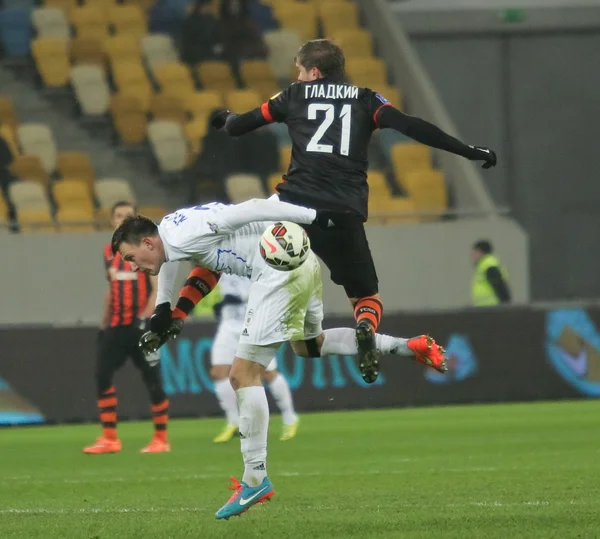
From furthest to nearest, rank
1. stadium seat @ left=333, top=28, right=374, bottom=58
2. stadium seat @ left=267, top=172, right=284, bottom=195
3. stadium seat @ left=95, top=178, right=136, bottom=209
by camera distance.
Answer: stadium seat @ left=333, top=28, right=374, bottom=58 < stadium seat @ left=267, top=172, right=284, bottom=195 < stadium seat @ left=95, top=178, right=136, bottom=209

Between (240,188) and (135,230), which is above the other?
(240,188)

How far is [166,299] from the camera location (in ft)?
25.9

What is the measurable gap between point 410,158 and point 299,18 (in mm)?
3370

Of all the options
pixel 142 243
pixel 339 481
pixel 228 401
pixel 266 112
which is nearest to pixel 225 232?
pixel 142 243

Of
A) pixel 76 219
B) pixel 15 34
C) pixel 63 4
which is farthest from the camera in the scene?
pixel 63 4

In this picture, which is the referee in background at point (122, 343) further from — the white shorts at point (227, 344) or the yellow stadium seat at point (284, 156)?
the yellow stadium seat at point (284, 156)

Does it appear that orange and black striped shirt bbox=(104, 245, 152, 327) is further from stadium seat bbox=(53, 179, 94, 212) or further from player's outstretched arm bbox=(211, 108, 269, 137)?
stadium seat bbox=(53, 179, 94, 212)

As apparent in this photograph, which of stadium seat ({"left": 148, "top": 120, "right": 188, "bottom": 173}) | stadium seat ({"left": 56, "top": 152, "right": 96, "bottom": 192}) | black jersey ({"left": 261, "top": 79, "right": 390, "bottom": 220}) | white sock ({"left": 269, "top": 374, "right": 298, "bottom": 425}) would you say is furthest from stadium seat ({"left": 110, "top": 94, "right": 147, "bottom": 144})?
black jersey ({"left": 261, "top": 79, "right": 390, "bottom": 220})

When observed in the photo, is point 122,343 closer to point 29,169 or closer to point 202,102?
point 29,169

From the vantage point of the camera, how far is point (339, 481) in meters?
9.23

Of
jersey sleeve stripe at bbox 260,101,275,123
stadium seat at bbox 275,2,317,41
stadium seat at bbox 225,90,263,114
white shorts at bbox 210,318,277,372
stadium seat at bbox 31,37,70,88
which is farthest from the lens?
stadium seat at bbox 275,2,317,41

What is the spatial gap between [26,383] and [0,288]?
220 cm

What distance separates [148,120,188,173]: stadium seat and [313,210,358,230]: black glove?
450 inches

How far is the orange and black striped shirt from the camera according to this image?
11.8 m
